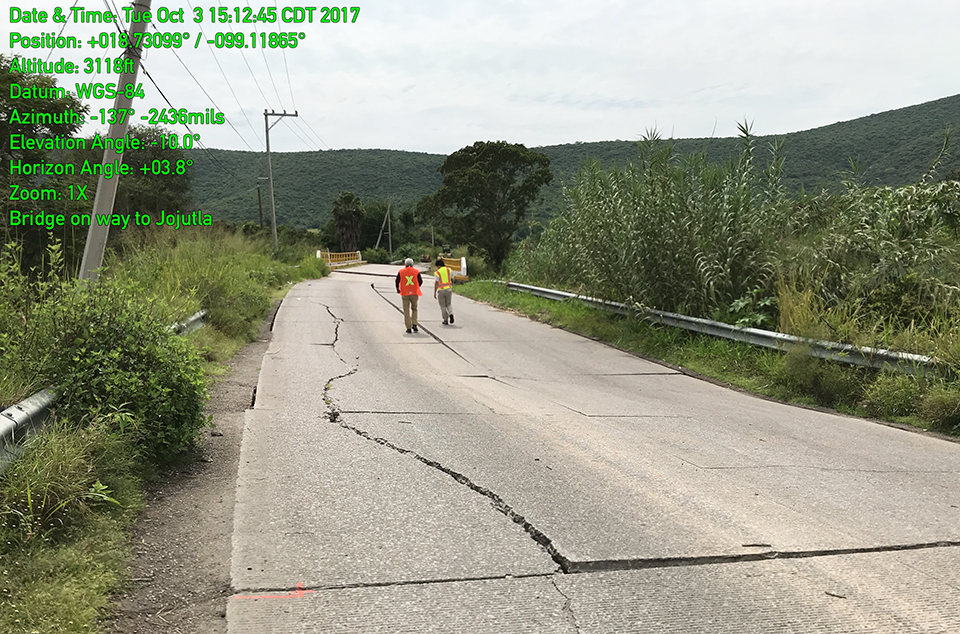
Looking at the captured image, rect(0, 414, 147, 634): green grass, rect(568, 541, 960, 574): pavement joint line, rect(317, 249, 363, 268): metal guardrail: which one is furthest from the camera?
rect(317, 249, 363, 268): metal guardrail

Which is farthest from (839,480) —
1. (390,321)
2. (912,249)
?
(390,321)

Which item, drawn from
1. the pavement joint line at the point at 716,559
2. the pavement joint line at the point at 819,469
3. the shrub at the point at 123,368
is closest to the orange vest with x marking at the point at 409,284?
the shrub at the point at 123,368

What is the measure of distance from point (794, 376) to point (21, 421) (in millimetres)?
7934

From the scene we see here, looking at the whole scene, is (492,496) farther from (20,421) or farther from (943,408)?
(943,408)

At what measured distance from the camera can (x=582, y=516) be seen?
4.37 meters

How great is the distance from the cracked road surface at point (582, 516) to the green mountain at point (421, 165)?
680cm

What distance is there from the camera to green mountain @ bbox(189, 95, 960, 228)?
1301 inches

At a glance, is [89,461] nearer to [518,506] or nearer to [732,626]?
[518,506]

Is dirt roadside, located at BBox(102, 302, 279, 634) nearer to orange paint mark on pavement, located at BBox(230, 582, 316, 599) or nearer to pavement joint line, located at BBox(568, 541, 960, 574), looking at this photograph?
orange paint mark on pavement, located at BBox(230, 582, 316, 599)

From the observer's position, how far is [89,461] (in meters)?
4.21

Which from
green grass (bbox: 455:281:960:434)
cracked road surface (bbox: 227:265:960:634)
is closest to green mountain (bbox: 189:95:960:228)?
green grass (bbox: 455:281:960:434)

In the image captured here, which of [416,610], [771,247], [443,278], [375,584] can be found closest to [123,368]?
[375,584]

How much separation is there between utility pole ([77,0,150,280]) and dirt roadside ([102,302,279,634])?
458cm

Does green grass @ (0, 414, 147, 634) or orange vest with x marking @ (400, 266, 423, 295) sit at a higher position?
orange vest with x marking @ (400, 266, 423, 295)
